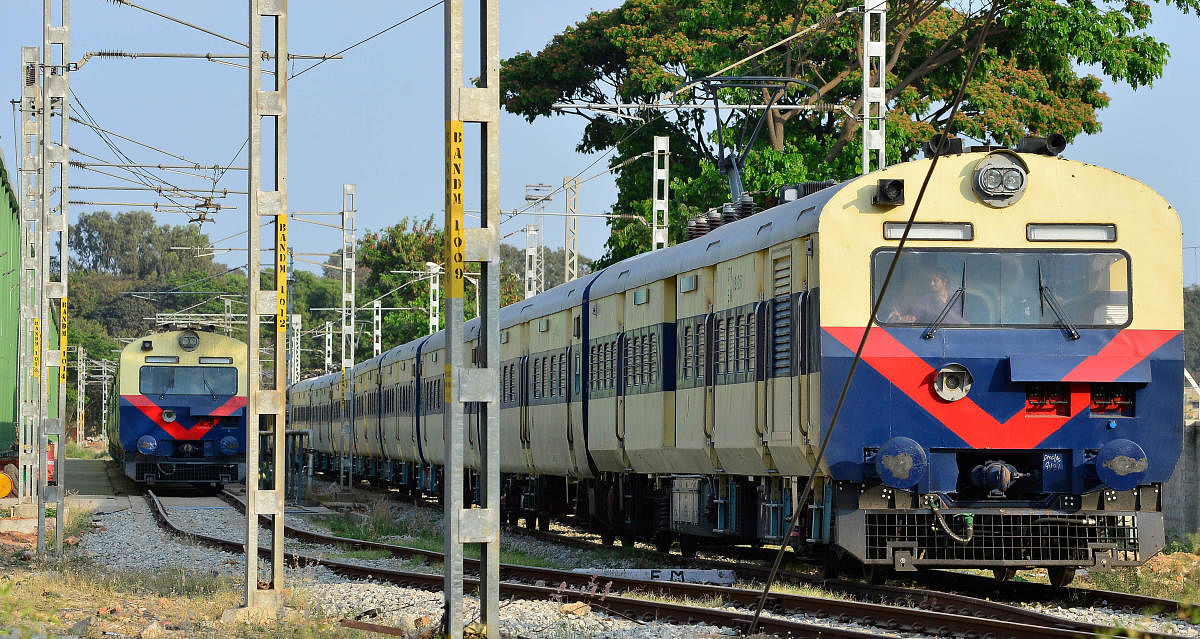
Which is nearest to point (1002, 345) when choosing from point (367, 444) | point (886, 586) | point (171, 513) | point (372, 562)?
point (886, 586)

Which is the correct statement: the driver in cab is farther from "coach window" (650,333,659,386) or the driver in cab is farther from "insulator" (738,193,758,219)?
"coach window" (650,333,659,386)

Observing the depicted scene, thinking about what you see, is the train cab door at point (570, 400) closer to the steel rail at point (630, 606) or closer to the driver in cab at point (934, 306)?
the steel rail at point (630, 606)

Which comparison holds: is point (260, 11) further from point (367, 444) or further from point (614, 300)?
point (367, 444)

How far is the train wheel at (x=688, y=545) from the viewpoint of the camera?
58.3 feet

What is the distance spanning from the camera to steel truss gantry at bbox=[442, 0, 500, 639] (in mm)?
9148

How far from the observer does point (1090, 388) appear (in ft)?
40.4

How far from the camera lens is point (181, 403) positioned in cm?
3366

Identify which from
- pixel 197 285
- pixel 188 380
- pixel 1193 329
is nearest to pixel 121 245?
pixel 197 285

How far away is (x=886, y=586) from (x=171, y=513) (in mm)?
17463

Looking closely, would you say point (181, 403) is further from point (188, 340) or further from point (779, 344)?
point (779, 344)

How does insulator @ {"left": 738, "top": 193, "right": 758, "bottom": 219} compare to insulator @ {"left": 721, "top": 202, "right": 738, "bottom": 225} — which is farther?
insulator @ {"left": 721, "top": 202, "right": 738, "bottom": 225}

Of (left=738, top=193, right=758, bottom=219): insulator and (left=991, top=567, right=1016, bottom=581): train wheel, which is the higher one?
(left=738, top=193, right=758, bottom=219): insulator

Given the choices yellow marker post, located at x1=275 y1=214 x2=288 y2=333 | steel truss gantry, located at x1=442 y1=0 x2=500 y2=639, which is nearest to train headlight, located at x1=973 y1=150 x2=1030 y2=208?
steel truss gantry, located at x1=442 y1=0 x2=500 y2=639

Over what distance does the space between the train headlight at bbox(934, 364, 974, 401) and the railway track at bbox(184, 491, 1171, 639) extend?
1.46 meters
